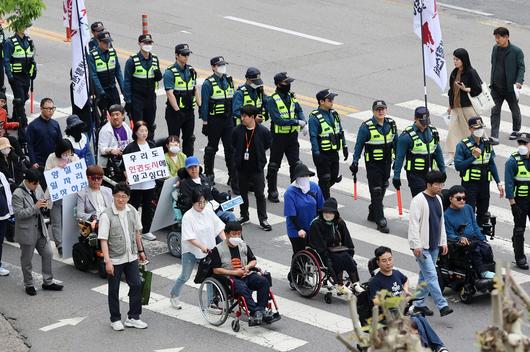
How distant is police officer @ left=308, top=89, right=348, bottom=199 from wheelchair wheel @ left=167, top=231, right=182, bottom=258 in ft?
8.24

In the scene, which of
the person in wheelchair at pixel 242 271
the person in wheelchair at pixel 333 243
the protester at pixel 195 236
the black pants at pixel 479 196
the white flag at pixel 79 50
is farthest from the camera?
the white flag at pixel 79 50

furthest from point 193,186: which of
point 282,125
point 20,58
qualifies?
point 20,58

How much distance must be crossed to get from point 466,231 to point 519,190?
132cm

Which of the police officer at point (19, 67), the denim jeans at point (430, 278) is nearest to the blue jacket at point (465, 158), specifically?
the denim jeans at point (430, 278)

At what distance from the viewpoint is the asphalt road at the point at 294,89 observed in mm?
15641

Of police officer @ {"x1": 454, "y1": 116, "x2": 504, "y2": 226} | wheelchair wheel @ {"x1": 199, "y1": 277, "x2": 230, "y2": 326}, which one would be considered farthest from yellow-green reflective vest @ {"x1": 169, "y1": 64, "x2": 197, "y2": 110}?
wheelchair wheel @ {"x1": 199, "y1": 277, "x2": 230, "y2": 326}

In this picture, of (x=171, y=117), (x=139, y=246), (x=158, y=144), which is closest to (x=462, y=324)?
→ (x=139, y=246)

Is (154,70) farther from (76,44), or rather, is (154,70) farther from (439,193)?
(439,193)

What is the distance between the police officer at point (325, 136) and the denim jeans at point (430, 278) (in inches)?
138

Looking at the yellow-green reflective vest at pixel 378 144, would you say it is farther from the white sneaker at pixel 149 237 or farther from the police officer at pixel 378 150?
the white sneaker at pixel 149 237

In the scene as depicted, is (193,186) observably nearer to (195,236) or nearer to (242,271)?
(195,236)

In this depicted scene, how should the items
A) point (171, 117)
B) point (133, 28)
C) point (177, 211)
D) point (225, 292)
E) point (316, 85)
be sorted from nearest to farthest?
point (225, 292), point (177, 211), point (171, 117), point (316, 85), point (133, 28)

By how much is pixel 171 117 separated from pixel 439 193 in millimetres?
6126

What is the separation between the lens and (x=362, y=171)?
2175 centimetres
